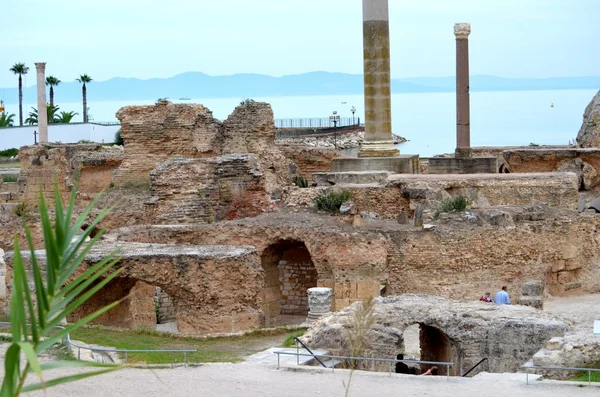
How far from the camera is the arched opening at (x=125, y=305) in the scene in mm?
20891

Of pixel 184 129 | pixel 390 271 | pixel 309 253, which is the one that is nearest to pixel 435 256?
pixel 390 271

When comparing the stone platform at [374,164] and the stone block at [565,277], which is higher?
the stone platform at [374,164]

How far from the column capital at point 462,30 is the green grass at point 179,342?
712 inches

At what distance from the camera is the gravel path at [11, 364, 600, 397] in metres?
13.0

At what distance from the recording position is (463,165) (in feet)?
106

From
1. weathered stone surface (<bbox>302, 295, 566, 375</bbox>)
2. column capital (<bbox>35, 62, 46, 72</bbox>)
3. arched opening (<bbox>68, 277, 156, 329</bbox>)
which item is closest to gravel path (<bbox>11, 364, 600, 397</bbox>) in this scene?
weathered stone surface (<bbox>302, 295, 566, 375</bbox>)

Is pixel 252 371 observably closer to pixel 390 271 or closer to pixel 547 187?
pixel 390 271

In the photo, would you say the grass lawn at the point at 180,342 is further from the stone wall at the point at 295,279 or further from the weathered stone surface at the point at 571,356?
the stone wall at the point at 295,279

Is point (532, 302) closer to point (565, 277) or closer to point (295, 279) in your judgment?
point (565, 277)

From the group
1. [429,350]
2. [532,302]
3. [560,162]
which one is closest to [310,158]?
[560,162]

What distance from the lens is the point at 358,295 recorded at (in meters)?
23.0

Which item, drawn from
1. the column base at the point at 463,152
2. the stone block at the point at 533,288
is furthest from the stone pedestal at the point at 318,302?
the column base at the point at 463,152

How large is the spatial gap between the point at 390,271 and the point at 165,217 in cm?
623

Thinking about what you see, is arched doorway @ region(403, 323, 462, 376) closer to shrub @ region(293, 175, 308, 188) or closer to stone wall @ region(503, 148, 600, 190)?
shrub @ region(293, 175, 308, 188)
